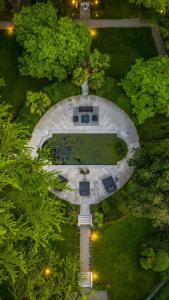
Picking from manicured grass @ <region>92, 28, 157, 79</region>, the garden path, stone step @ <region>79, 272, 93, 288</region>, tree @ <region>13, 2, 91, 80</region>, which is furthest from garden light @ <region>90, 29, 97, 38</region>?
stone step @ <region>79, 272, 93, 288</region>

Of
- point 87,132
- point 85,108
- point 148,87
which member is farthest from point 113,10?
point 87,132

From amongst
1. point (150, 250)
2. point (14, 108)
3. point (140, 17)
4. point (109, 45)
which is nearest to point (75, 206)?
point (150, 250)

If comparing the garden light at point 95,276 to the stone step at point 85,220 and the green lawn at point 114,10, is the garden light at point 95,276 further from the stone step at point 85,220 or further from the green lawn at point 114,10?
the green lawn at point 114,10

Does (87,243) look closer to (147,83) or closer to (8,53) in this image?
(147,83)

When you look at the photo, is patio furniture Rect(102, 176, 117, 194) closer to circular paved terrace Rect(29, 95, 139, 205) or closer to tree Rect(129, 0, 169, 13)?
circular paved terrace Rect(29, 95, 139, 205)

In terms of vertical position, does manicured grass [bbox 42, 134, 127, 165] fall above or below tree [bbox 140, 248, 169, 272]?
above

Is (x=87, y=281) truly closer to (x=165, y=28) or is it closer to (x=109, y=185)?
(x=109, y=185)
